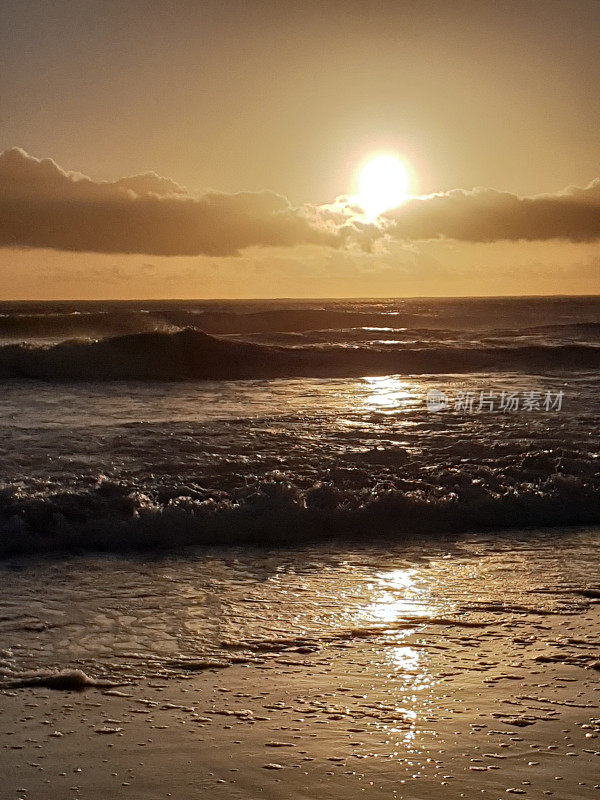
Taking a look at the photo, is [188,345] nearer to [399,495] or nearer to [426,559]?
[399,495]

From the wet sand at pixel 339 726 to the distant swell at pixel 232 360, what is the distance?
16.6 m

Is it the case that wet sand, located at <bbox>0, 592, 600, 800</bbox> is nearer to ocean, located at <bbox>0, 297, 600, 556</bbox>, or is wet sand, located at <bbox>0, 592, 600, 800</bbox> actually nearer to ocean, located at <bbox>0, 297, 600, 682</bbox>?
ocean, located at <bbox>0, 297, 600, 682</bbox>

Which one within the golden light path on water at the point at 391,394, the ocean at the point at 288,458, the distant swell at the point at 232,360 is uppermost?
the distant swell at the point at 232,360

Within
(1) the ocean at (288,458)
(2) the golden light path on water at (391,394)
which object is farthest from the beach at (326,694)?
(2) the golden light path on water at (391,394)

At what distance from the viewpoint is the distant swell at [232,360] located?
74.2 feet

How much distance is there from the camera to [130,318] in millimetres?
44312

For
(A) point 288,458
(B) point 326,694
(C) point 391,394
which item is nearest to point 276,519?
(A) point 288,458

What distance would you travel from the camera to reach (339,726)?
377cm

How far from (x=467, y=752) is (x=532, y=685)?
779 mm

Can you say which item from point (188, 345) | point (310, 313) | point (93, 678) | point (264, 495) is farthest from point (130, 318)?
point (93, 678)

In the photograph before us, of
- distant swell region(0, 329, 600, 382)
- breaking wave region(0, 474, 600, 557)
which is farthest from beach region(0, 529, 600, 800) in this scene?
distant swell region(0, 329, 600, 382)

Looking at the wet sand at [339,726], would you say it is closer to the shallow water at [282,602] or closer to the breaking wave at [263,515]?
the shallow water at [282,602]

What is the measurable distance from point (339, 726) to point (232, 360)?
21.2 metres

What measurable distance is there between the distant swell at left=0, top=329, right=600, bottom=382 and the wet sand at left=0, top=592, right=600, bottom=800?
1662cm
